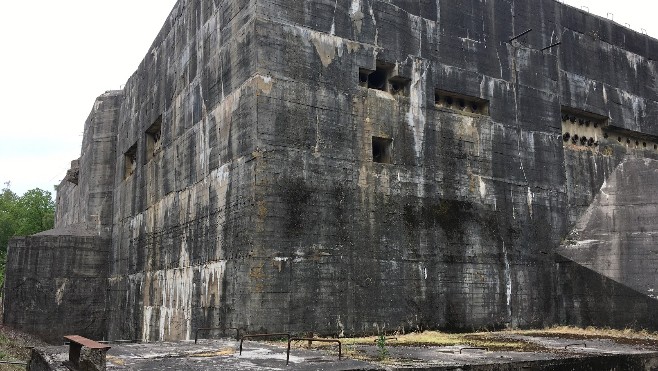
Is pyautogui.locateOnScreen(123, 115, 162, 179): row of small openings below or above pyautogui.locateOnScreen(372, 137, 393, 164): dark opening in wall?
above

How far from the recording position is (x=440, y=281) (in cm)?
1288

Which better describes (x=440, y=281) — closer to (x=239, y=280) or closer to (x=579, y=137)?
(x=239, y=280)

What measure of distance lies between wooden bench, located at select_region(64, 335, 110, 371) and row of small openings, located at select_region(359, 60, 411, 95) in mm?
8293

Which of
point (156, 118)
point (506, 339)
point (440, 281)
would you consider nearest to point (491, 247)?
point (440, 281)

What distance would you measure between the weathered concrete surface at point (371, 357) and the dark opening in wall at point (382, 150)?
4556 millimetres

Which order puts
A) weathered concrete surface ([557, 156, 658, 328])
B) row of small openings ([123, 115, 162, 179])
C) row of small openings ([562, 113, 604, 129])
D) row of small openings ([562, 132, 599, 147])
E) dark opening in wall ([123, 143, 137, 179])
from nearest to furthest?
weathered concrete surface ([557, 156, 658, 328]) → row of small openings ([562, 132, 599, 147]) → row of small openings ([562, 113, 604, 129]) → row of small openings ([123, 115, 162, 179]) → dark opening in wall ([123, 143, 137, 179])

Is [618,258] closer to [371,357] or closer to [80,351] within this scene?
[371,357]

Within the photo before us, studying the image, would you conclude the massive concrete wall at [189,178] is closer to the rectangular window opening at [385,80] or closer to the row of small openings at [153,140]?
the row of small openings at [153,140]

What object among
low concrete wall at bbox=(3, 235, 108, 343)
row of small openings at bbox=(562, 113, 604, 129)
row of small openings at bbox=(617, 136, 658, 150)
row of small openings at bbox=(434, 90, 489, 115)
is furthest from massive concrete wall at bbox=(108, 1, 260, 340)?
row of small openings at bbox=(617, 136, 658, 150)

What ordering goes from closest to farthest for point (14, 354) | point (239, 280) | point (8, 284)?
1. point (239, 280)
2. point (14, 354)
3. point (8, 284)

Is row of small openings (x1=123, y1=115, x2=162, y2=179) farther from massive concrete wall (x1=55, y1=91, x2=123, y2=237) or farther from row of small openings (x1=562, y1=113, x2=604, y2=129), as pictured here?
row of small openings (x1=562, y1=113, x2=604, y2=129)

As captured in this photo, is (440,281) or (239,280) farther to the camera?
(440,281)

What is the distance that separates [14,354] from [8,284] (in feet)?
20.4

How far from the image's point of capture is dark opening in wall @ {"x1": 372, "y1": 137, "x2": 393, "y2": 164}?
12.9 metres
